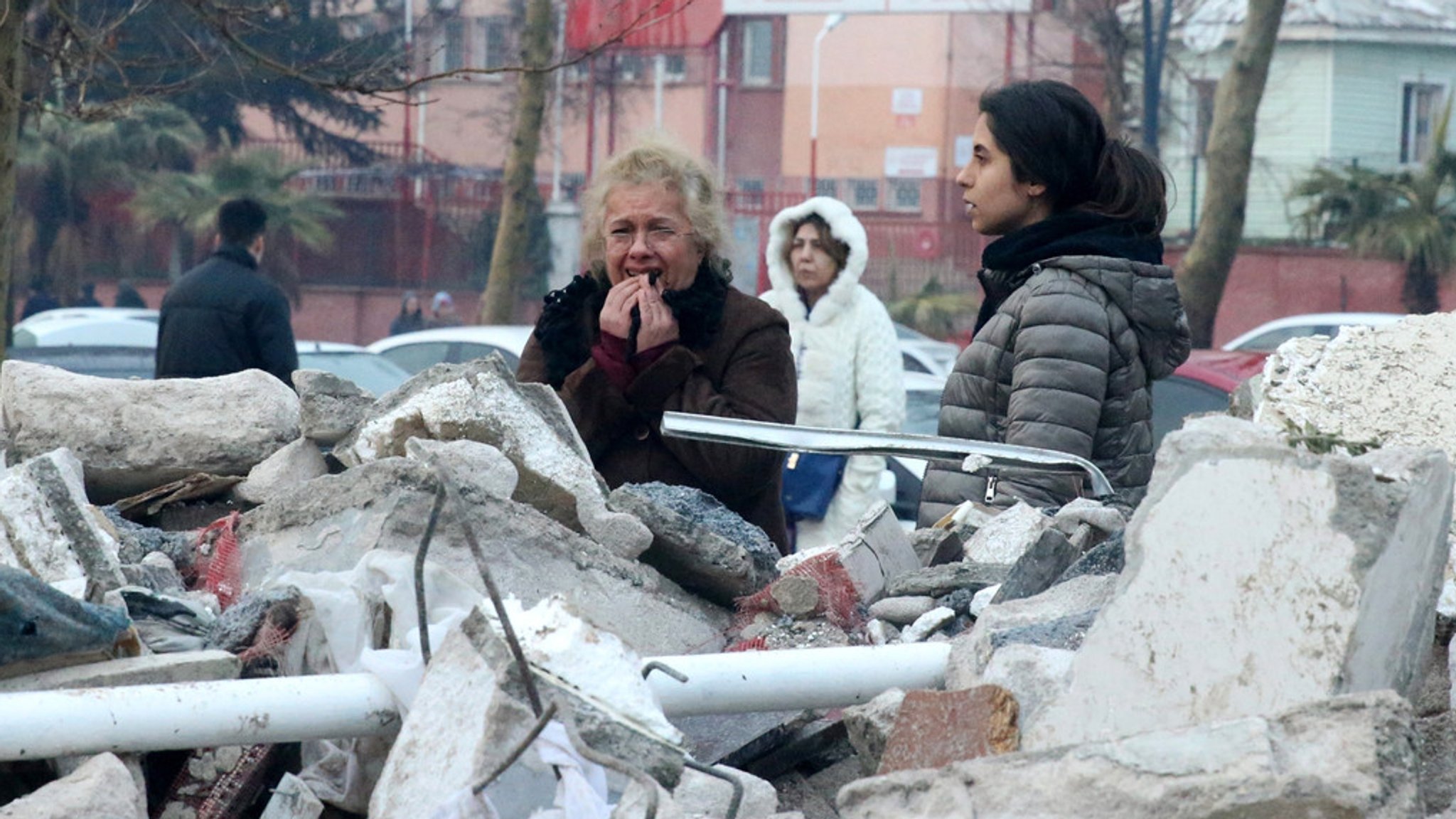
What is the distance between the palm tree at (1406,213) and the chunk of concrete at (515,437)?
22.9m

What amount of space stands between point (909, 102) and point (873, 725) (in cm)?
2832

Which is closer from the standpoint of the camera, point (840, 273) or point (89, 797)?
point (89, 797)

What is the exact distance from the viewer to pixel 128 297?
2534 centimetres

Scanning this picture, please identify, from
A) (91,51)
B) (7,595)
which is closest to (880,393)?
(91,51)

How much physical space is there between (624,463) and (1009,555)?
94 cm

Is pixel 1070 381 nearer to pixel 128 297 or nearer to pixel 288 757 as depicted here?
pixel 288 757

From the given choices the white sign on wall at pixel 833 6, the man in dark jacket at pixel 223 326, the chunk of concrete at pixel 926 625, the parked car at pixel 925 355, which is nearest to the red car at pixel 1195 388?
the parked car at pixel 925 355

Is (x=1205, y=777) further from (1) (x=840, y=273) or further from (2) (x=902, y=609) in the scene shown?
(1) (x=840, y=273)

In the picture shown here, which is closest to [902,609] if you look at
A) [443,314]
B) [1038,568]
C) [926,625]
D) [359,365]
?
[926,625]

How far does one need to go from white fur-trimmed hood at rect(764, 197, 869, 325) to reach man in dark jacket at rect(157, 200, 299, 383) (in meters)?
2.09

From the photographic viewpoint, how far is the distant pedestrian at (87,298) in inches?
1181

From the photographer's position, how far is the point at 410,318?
2636 centimetres

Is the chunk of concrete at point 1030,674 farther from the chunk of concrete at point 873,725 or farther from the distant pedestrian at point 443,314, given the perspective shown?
the distant pedestrian at point 443,314

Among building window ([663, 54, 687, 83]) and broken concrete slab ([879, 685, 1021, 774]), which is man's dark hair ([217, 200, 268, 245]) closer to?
broken concrete slab ([879, 685, 1021, 774])
